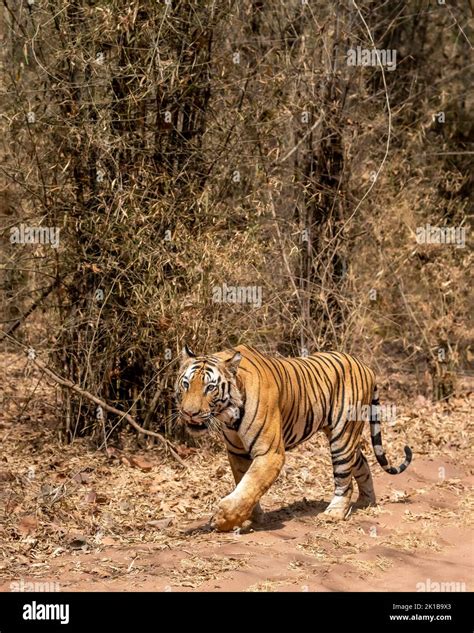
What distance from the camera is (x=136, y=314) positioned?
8.45 metres

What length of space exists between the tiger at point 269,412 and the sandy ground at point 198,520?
0.76ft

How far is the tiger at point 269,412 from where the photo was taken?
619 centimetres

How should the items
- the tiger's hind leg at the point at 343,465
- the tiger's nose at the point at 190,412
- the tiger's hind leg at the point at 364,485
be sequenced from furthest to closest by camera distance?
1. the tiger's hind leg at the point at 364,485
2. the tiger's hind leg at the point at 343,465
3. the tiger's nose at the point at 190,412

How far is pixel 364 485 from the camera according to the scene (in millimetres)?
7441

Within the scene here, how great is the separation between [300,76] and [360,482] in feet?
14.9

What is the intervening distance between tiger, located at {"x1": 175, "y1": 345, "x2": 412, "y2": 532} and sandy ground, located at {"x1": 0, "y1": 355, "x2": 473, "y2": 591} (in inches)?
9.1

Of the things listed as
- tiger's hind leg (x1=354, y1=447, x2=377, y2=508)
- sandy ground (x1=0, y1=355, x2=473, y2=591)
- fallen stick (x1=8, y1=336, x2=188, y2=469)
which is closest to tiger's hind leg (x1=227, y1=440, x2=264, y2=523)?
sandy ground (x1=0, y1=355, x2=473, y2=591)

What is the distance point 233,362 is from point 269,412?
1.44 feet

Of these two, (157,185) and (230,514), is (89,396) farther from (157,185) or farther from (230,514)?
(230,514)

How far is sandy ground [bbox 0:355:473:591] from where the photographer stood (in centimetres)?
552

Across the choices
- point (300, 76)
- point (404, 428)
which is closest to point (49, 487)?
point (404, 428)

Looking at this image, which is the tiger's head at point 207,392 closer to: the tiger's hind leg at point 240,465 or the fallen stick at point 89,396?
the tiger's hind leg at point 240,465

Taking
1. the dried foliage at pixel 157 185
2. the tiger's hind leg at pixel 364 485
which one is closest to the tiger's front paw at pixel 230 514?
the tiger's hind leg at pixel 364 485

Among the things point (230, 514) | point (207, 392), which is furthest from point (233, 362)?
point (230, 514)
